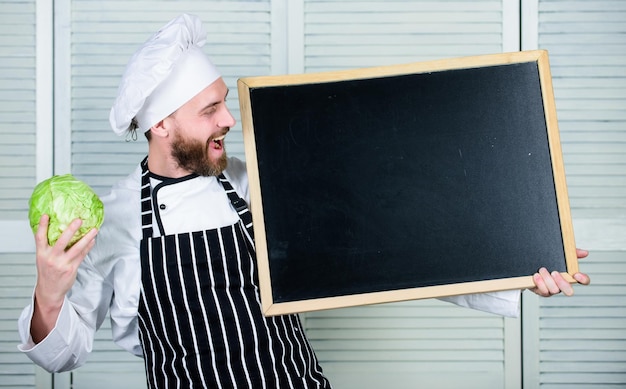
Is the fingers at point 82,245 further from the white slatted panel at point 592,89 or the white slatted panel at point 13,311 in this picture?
the white slatted panel at point 592,89

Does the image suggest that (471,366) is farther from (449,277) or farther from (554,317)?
(449,277)

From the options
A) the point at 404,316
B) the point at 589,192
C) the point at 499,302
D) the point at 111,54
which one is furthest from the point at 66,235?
the point at 589,192

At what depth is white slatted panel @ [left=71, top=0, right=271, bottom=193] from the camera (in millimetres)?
2338

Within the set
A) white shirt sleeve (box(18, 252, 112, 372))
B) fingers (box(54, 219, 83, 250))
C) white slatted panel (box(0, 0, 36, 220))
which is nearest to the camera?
fingers (box(54, 219, 83, 250))

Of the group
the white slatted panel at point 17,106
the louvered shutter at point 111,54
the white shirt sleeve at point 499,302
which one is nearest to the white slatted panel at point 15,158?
the white slatted panel at point 17,106

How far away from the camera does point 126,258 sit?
5.46 ft

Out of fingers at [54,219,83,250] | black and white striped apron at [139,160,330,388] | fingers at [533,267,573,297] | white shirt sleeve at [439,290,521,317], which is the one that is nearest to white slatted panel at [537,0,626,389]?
white shirt sleeve at [439,290,521,317]

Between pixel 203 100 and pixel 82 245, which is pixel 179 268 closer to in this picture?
pixel 82 245

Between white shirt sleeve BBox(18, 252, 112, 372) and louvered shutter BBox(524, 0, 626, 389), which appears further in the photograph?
louvered shutter BBox(524, 0, 626, 389)

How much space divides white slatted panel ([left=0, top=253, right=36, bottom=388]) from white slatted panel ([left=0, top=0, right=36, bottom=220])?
0.54 ft

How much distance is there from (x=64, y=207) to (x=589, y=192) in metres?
1.73

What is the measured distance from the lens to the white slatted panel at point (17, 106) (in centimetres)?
233

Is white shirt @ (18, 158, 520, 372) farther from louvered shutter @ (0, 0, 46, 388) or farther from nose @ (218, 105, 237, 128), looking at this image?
louvered shutter @ (0, 0, 46, 388)

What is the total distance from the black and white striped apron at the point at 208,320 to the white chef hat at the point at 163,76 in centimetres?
25
